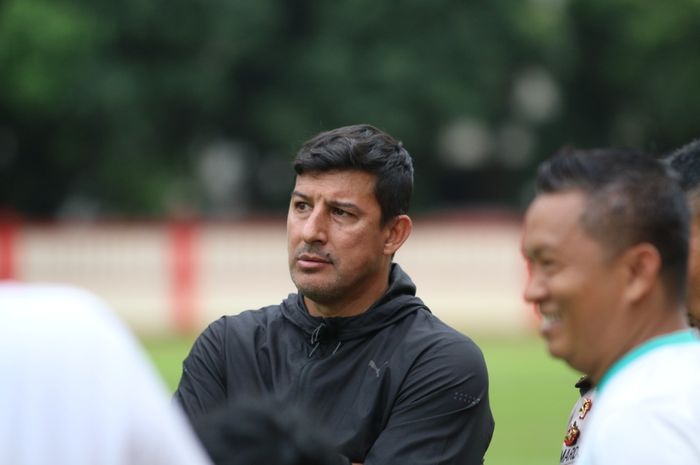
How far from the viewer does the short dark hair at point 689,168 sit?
319 cm

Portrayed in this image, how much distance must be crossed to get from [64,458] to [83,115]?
81.3 ft

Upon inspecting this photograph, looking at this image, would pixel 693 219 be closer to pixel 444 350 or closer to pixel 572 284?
pixel 572 284

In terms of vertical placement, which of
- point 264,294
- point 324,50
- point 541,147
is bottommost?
point 264,294

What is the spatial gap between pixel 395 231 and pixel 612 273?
2063mm

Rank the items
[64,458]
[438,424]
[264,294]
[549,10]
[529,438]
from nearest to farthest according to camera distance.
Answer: [64,458] < [438,424] < [529,438] < [264,294] < [549,10]

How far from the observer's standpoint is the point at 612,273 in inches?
97.5

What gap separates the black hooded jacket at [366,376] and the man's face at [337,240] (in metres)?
0.08

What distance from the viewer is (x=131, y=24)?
26.9 m

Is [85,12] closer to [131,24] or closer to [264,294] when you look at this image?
[131,24]

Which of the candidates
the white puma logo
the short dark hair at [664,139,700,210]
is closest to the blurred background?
the white puma logo

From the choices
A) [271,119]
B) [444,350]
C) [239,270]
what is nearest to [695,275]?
[444,350]

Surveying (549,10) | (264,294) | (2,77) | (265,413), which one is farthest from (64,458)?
(549,10)

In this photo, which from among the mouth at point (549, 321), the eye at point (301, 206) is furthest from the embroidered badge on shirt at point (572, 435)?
the mouth at point (549, 321)

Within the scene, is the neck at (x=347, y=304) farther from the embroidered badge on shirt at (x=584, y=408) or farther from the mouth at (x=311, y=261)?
the embroidered badge on shirt at (x=584, y=408)
